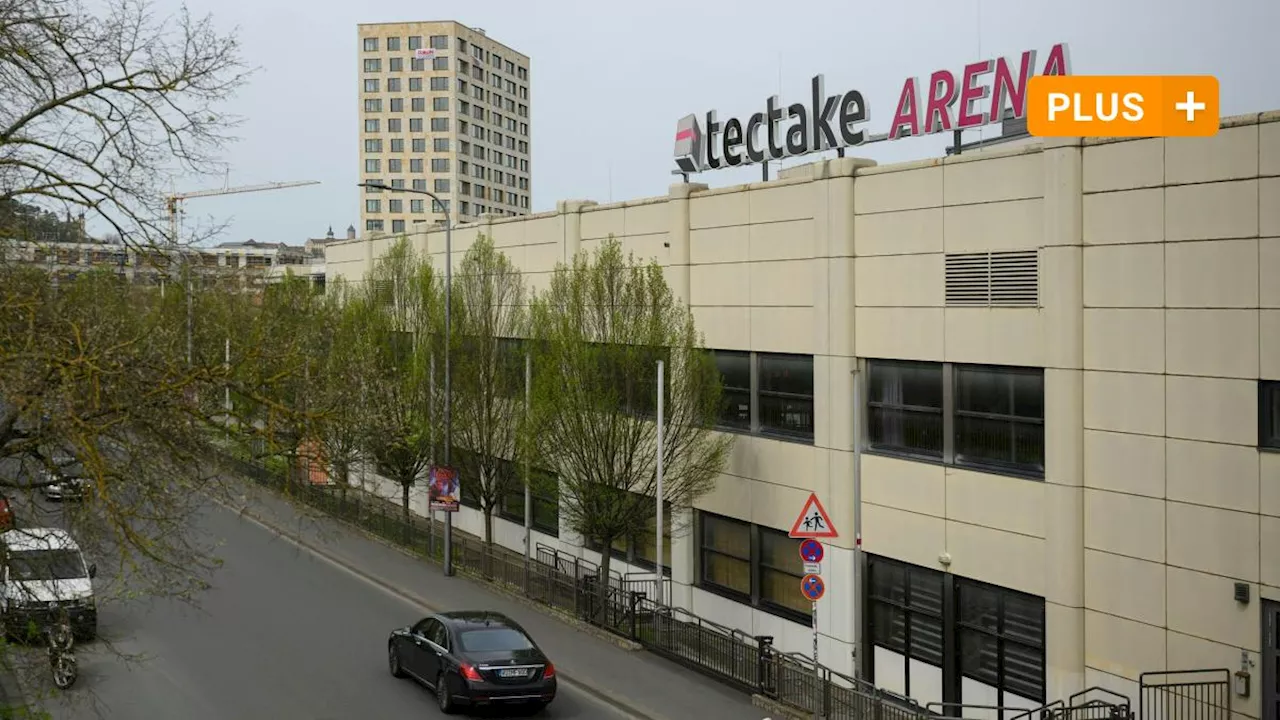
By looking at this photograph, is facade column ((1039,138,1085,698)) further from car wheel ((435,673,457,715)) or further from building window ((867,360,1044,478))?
car wheel ((435,673,457,715))

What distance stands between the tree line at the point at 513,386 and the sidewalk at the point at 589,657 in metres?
2.21

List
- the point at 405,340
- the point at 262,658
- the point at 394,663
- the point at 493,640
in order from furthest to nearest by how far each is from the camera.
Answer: the point at 405,340 → the point at 262,658 → the point at 394,663 → the point at 493,640

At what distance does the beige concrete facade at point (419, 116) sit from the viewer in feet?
366

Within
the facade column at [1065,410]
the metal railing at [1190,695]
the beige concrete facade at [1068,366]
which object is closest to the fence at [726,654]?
the metal railing at [1190,695]

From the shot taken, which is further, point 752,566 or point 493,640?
point 752,566

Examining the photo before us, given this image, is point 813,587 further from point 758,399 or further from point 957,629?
point 758,399

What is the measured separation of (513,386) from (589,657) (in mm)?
10737

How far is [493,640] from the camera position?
20875 mm

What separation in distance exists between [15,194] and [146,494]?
3.06 m

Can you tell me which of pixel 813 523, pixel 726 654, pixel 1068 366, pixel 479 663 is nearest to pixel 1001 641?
pixel 813 523

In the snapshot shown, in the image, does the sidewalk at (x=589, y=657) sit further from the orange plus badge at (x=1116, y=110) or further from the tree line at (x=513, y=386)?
the orange plus badge at (x=1116, y=110)

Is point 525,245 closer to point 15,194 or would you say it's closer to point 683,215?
point 683,215

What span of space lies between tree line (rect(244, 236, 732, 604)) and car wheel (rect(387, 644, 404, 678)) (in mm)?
3853

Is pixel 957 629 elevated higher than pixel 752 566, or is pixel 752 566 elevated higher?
pixel 752 566
